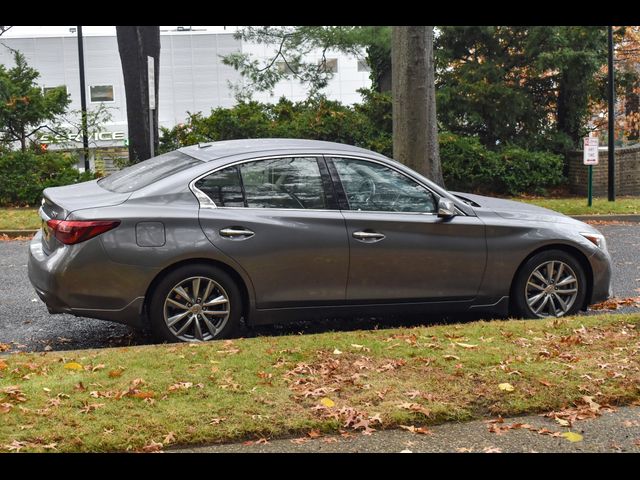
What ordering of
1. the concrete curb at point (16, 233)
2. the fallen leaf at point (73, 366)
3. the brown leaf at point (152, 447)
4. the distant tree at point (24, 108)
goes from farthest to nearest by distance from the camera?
the distant tree at point (24, 108) < the concrete curb at point (16, 233) < the fallen leaf at point (73, 366) < the brown leaf at point (152, 447)

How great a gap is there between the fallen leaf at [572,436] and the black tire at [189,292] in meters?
2.98

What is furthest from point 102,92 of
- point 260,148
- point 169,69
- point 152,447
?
point 152,447

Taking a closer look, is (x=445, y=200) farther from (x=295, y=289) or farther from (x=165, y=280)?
(x=165, y=280)

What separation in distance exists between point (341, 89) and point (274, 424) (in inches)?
1563

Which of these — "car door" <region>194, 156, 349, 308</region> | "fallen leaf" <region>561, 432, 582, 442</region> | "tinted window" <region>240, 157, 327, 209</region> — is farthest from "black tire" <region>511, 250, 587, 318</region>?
"fallen leaf" <region>561, 432, 582, 442</region>

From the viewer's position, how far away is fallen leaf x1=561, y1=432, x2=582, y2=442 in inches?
191

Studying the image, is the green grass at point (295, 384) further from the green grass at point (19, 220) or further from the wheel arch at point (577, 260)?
the green grass at point (19, 220)

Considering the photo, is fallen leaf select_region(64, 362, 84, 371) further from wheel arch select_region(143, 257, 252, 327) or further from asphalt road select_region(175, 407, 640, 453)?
asphalt road select_region(175, 407, 640, 453)

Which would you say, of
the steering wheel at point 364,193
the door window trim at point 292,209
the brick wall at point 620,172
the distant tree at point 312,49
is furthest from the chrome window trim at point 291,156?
the distant tree at point 312,49

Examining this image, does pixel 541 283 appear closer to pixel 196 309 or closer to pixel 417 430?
pixel 196 309

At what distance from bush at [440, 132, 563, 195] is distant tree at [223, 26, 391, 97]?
154 inches

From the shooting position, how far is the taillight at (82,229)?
6801mm

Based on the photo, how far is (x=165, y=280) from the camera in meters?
6.91
